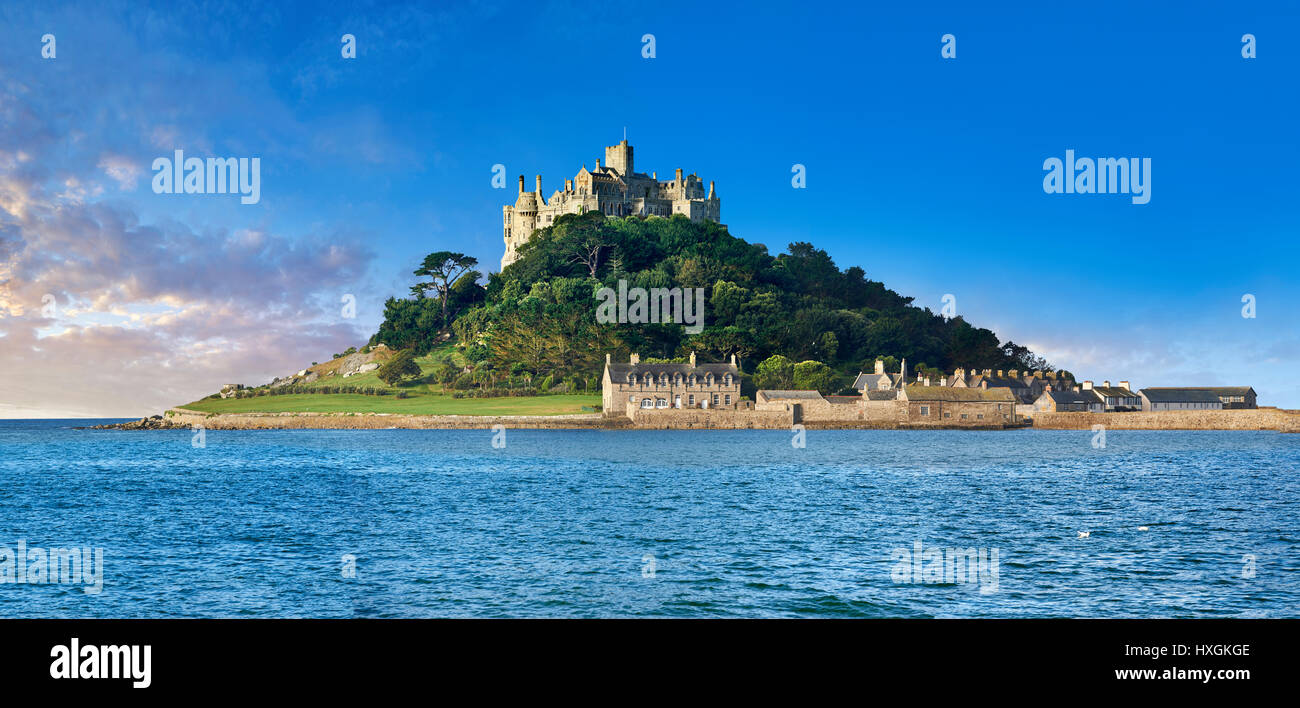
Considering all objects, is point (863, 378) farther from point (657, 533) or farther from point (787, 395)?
point (657, 533)

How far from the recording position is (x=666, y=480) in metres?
52.6

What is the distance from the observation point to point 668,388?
11075 centimetres

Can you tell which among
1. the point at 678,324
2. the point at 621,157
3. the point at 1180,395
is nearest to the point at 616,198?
the point at 621,157

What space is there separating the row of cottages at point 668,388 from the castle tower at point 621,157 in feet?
244

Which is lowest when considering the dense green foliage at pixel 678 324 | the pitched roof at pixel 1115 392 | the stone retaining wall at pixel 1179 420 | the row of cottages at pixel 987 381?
the stone retaining wall at pixel 1179 420

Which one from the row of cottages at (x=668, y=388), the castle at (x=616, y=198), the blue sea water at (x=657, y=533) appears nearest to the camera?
the blue sea water at (x=657, y=533)

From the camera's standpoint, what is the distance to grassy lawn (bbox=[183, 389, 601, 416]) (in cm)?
11456

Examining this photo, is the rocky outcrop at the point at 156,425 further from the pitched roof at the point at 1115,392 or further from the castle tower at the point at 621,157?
the pitched roof at the point at 1115,392

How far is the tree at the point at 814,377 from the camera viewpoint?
116088 millimetres

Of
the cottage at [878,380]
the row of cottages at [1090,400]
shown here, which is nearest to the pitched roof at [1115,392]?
the row of cottages at [1090,400]

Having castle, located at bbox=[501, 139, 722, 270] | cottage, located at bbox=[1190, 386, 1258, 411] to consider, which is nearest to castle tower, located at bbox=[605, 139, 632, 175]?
castle, located at bbox=[501, 139, 722, 270]
